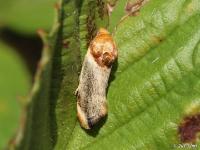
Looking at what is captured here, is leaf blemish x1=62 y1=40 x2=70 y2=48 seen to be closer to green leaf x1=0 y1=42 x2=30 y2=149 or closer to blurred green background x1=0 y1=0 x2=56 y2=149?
green leaf x1=0 y1=42 x2=30 y2=149

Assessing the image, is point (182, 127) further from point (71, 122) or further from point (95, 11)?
point (95, 11)

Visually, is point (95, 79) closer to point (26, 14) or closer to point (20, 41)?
point (26, 14)

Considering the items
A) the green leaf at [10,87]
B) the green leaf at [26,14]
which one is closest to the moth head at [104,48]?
the green leaf at [10,87]

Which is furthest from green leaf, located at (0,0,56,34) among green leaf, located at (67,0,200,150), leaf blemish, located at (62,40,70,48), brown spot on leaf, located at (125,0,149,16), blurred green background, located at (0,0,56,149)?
leaf blemish, located at (62,40,70,48)

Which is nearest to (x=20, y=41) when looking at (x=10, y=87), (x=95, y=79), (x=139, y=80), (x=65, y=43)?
(x=10, y=87)

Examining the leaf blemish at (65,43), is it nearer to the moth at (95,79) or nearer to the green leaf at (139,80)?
the green leaf at (139,80)

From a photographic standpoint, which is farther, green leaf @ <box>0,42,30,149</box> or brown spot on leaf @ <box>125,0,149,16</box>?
green leaf @ <box>0,42,30,149</box>
